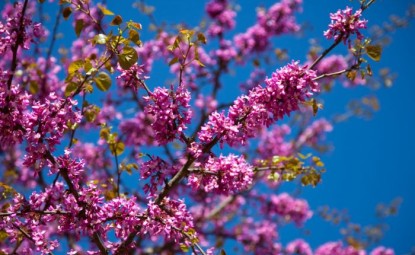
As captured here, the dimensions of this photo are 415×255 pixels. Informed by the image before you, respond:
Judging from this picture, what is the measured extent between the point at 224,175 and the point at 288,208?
749cm

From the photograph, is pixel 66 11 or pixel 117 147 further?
pixel 117 147

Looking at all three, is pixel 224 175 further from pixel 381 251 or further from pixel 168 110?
pixel 381 251

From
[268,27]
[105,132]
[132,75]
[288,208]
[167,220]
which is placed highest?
[268,27]

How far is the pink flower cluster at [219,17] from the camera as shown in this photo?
9.16m

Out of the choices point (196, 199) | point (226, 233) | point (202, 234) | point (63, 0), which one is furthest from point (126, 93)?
point (63, 0)

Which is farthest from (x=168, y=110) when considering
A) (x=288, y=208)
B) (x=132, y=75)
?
(x=288, y=208)

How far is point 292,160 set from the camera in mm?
4293

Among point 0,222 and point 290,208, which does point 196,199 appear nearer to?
point 290,208

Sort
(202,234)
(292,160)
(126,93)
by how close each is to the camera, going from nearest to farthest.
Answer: (292,160) → (126,93) → (202,234)

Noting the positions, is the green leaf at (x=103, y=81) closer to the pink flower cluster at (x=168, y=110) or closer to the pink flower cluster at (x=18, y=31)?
the pink flower cluster at (x=168, y=110)

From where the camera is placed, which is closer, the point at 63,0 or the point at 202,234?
the point at 63,0

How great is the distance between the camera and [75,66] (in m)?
2.89

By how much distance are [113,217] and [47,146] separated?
2.44 ft

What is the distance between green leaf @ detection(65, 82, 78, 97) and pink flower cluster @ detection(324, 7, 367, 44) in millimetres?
2126
